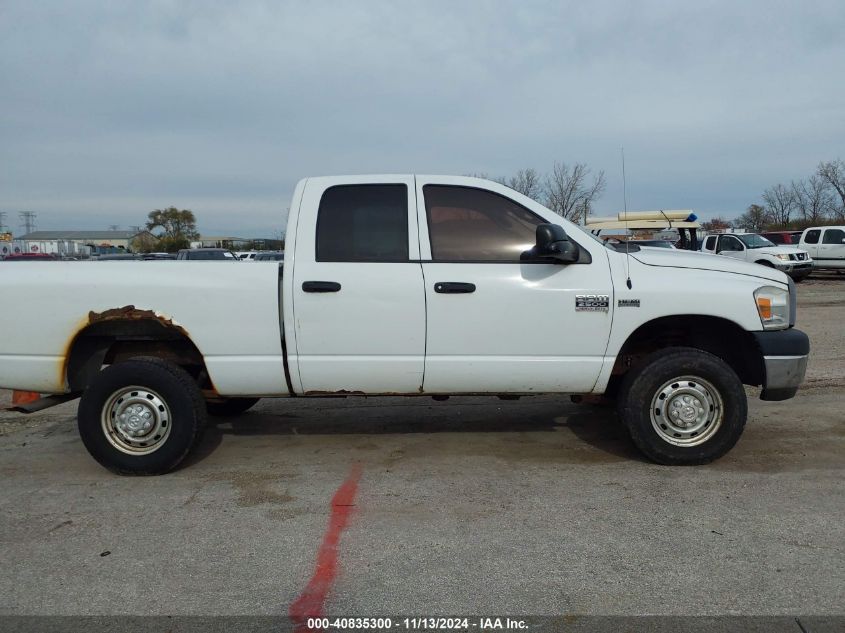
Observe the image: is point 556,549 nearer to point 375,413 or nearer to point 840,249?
point 375,413

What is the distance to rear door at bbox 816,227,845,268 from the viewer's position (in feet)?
74.8

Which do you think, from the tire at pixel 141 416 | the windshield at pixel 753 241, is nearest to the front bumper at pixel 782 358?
the tire at pixel 141 416

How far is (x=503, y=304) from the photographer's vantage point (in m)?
4.46

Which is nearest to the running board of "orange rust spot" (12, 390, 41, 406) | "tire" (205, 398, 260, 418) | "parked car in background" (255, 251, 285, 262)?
"orange rust spot" (12, 390, 41, 406)

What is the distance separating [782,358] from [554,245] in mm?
1735

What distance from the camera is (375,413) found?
248 inches

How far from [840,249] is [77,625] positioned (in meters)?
25.6

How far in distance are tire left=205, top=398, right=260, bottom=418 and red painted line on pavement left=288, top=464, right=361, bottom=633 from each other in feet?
6.44

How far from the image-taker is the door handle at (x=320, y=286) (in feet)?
14.5

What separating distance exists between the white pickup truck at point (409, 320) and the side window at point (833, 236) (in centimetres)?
2164

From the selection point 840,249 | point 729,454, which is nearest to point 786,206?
point 840,249

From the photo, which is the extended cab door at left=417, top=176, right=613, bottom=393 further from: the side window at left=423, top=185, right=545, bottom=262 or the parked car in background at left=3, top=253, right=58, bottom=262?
the parked car in background at left=3, top=253, right=58, bottom=262

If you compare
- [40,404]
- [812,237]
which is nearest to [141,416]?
[40,404]

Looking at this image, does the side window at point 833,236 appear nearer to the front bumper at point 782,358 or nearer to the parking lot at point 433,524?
the parking lot at point 433,524
